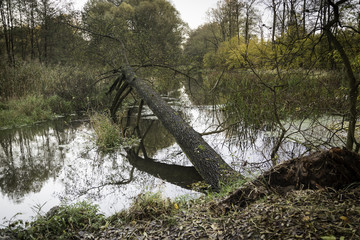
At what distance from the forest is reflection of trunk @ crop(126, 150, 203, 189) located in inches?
14.2

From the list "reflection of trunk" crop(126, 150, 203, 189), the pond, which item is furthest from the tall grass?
"reflection of trunk" crop(126, 150, 203, 189)

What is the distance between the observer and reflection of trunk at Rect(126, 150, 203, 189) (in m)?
4.35

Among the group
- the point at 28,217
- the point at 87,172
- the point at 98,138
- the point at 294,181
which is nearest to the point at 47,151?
the point at 98,138

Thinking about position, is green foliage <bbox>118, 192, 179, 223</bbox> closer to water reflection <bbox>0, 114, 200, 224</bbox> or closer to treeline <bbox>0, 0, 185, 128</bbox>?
water reflection <bbox>0, 114, 200, 224</bbox>

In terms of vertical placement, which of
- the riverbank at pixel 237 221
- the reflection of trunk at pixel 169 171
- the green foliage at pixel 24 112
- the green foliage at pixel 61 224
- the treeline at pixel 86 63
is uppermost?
the treeline at pixel 86 63

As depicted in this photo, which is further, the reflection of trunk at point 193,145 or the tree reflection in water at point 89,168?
the tree reflection in water at point 89,168

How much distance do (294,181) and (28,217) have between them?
3.27m

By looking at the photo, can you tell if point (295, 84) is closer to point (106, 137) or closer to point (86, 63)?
point (106, 137)

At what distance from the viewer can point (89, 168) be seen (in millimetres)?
5168

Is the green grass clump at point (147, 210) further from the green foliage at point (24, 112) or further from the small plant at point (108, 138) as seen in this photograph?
the green foliage at point (24, 112)

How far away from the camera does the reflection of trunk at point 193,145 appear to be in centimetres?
364

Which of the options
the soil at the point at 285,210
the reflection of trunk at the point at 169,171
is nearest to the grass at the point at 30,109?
the reflection of trunk at the point at 169,171

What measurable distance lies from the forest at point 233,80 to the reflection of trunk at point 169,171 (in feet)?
1.18

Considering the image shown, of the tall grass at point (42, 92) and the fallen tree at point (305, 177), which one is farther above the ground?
the tall grass at point (42, 92)
